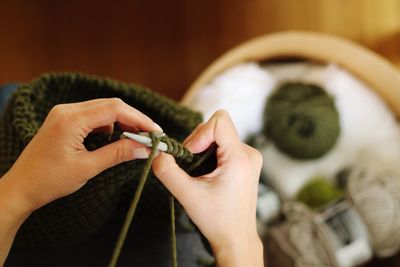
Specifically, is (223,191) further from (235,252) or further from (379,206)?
(379,206)

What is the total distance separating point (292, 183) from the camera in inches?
46.6

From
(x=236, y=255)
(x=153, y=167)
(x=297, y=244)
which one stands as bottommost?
(x=297, y=244)

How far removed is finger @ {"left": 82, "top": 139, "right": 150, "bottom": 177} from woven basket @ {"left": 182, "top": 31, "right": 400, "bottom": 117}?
2.27ft

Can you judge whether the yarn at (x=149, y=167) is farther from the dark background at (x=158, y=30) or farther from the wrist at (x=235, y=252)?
the dark background at (x=158, y=30)

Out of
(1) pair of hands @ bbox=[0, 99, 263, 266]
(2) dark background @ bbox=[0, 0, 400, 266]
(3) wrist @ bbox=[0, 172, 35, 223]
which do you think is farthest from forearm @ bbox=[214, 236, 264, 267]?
(2) dark background @ bbox=[0, 0, 400, 266]

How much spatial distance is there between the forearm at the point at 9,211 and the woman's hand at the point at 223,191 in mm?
170

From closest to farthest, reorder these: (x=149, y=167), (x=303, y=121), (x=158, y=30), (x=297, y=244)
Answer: (x=149, y=167) < (x=297, y=244) < (x=303, y=121) < (x=158, y=30)

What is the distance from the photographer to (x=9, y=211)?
543 mm

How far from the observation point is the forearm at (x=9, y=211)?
537 mm

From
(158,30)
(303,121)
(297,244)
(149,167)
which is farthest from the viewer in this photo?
(158,30)

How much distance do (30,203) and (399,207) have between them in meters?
0.86

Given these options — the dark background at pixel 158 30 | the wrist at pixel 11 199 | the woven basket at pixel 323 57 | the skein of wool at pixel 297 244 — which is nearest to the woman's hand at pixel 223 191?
the wrist at pixel 11 199

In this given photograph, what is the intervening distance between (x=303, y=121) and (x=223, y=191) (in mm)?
682

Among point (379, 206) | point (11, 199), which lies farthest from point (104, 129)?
point (379, 206)
